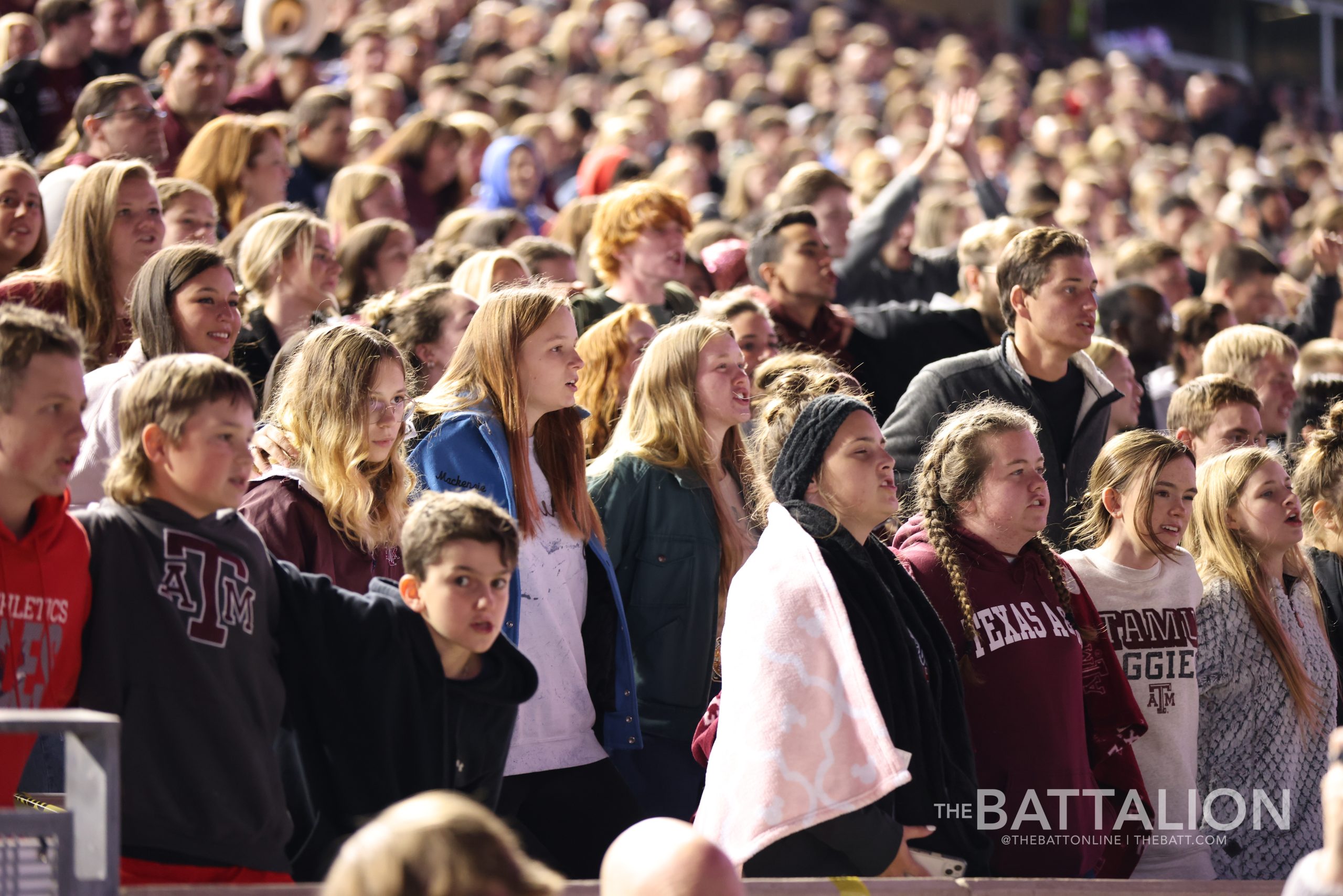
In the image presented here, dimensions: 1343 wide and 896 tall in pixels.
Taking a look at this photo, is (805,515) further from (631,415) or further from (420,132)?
(420,132)

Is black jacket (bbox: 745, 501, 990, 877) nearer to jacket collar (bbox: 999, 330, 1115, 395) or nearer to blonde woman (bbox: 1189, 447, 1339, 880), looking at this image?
blonde woman (bbox: 1189, 447, 1339, 880)

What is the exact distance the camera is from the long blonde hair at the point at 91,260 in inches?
200

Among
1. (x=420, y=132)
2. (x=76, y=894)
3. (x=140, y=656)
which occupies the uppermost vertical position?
(x=420, y=132)

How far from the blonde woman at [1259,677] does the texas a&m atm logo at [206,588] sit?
2827mm

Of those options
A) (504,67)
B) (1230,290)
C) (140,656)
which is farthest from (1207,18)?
(140,656)

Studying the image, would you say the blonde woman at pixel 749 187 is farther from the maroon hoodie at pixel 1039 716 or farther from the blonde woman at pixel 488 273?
the maroon hoodie at pixel 1039 716

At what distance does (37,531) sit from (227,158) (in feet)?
13.4

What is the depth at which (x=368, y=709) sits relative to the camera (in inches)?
130

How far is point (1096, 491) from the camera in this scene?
490 cm

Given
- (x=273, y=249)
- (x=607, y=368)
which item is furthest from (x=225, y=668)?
(x=273, y=249)

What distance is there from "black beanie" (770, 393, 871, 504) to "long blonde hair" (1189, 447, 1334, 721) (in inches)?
55.9

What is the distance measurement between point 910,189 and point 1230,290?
1.84 metres

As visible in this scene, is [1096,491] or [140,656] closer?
[140,656]

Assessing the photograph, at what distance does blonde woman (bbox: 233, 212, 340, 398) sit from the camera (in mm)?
5566
